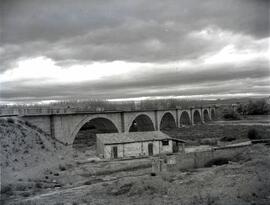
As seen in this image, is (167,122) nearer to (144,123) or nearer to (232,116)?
(144,123)

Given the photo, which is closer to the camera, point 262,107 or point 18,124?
point 18,124

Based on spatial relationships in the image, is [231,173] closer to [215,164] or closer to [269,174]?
[269,174]

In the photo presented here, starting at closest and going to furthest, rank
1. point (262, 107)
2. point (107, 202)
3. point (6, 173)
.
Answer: point (107, 202), point (6, 173), point (262, 107)

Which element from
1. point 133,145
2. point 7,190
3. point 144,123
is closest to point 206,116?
point 144,123

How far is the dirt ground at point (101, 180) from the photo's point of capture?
17203 mm

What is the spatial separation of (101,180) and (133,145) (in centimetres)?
1003

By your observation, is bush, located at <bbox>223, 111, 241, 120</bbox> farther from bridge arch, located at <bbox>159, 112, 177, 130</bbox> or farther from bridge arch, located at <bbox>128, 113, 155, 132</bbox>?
bridge arch, located at <bbox>128, 113, 155, 132</bbox>

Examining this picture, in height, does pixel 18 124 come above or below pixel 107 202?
above

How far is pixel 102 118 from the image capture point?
44188 mm

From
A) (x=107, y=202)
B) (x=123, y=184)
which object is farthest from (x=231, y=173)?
(x=107, y=202)

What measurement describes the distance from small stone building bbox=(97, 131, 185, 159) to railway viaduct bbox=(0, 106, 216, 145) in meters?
4.41

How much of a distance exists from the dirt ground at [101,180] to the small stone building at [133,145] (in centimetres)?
173

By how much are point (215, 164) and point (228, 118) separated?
7686 centimetres

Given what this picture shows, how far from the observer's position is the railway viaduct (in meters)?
33.9
